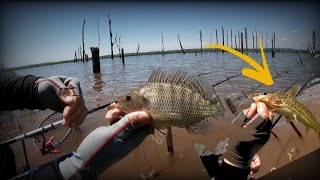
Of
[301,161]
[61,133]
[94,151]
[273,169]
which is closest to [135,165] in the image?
[61,133]

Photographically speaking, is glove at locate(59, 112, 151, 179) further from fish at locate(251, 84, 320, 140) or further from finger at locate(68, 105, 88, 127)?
fish at locate(251, 84, 320, 140)

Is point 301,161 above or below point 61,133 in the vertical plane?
below

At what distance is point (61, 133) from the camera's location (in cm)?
413

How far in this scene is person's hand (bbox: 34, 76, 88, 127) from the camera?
2.36 metres

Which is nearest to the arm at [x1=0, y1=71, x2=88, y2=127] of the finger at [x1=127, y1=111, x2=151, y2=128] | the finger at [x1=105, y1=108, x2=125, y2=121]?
the finger at [x1=105, y1=108, x2=125, y2=121]

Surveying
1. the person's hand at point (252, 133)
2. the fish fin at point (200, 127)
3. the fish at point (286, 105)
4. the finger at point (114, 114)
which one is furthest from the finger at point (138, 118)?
the fish at point (286, 105)

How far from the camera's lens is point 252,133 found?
221cm

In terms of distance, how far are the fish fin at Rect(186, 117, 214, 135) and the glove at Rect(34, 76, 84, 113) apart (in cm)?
87

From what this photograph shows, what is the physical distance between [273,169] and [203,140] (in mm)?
1580

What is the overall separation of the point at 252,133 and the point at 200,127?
0.37 metres

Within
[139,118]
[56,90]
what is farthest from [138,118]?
[56,90]

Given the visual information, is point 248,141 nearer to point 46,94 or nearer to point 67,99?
point 67,99

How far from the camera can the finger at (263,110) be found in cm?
219

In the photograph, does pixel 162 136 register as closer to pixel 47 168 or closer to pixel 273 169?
pixel 47 168
